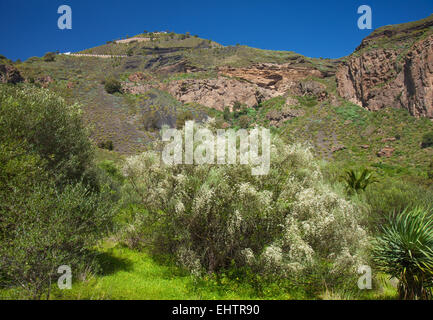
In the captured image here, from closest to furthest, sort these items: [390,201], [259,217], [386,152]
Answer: [259,217]
[390,201]
[386,152]

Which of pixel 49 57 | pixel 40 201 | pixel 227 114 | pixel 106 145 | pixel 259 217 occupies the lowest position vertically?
pixel 259 217

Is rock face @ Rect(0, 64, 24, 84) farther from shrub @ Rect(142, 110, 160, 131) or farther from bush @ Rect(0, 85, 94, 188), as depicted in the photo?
bush @ Rect(0, 85, 94, 188)

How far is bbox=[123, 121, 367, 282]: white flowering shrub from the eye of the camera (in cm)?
838

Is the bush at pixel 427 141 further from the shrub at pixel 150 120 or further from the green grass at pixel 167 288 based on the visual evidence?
the shrub at pixel 150 120

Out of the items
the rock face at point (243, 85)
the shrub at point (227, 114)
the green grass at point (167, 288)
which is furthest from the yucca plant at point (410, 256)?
the rock face at point (243, 85)

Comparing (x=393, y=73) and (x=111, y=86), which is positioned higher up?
(x=111, y=86)

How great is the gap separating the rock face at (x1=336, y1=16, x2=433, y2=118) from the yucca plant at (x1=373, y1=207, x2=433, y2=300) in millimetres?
59541

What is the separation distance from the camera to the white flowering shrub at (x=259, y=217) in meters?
8.38

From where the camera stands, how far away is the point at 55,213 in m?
7.01

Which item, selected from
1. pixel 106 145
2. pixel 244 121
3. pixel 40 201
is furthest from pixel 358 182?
pixel 244 121

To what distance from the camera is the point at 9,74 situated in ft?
213

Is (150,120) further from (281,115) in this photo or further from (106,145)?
(281,115)

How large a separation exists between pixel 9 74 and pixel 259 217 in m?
83.4

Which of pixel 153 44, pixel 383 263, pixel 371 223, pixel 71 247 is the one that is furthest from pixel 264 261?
pixel 153 44
